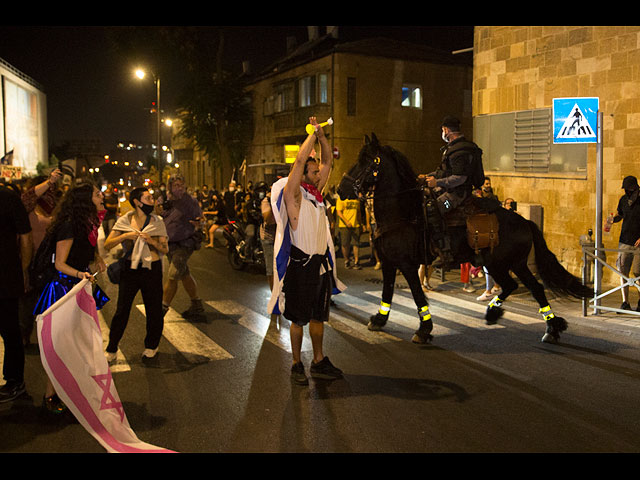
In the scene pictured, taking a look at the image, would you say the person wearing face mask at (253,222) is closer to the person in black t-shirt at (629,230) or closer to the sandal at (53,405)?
the person in black t-shirt at (629,230)

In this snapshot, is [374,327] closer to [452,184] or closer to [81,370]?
[452,184]

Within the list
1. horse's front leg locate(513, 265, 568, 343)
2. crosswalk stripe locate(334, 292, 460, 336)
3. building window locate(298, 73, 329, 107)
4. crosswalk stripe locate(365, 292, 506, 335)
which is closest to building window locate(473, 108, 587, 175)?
crosswalk stripe locate(365, 292, 506, 335)

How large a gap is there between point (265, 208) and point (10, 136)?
46.0 metres

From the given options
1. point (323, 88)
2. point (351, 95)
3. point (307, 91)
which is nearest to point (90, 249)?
point (351, 95)

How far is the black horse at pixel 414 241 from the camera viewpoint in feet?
24.5

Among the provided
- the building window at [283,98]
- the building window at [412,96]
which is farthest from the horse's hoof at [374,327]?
the building window at [283,98]

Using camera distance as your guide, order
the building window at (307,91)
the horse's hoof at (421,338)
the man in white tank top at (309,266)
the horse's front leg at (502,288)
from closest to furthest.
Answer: the man in white tank top at (309,266) → the horse's hoof at (421,338) → the horse's front leg at (502,288) → the building window at (307,91)

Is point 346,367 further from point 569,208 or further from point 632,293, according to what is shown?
point 569,208

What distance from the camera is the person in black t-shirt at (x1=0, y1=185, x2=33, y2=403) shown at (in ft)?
17.7

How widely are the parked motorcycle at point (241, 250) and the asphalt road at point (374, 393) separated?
15.5ft

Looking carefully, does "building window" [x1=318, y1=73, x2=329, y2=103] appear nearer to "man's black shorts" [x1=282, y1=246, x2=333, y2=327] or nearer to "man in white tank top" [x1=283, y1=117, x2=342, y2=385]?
"man in white tank top" [x1=283, y1=117, x2=342, y2=385]

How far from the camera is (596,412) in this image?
16.6 feet

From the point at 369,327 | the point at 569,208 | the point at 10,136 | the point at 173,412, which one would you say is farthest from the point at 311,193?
the point at 10,136
